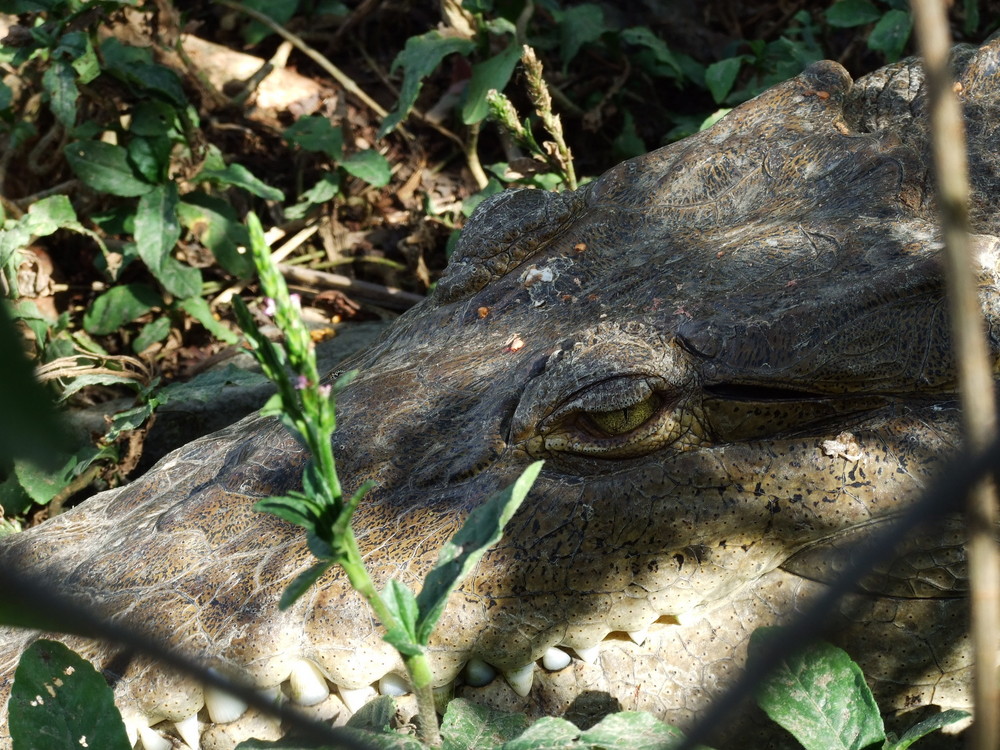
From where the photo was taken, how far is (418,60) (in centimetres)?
523

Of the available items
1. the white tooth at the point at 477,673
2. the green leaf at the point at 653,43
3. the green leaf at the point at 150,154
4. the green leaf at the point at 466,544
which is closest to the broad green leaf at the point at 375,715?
the white tooth at the point at 477,673

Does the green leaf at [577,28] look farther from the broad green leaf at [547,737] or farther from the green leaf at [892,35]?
the broad green leaf at [547,737]

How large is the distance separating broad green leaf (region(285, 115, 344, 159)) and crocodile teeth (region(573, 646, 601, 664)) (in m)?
3.91

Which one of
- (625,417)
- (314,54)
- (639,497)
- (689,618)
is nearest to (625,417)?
(625,417)

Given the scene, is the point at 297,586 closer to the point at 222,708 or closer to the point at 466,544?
the point at 466,544

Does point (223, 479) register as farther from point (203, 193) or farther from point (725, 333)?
point (203, 193)

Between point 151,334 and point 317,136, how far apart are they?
1.47m

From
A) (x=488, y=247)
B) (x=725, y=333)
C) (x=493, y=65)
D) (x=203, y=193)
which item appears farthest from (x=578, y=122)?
(x=725, y=333)

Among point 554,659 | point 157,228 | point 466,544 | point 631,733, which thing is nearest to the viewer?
point 466,544

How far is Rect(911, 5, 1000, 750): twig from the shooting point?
98 cm

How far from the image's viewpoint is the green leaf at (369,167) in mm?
5578

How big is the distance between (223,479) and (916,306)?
193 cm

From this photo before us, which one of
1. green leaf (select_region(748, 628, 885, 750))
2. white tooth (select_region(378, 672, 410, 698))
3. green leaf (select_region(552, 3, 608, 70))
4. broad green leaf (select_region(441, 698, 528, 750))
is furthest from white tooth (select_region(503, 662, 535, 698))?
green leaf (select_region(552, 3, 608, 70))

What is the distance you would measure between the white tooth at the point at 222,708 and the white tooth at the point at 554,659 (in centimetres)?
71
